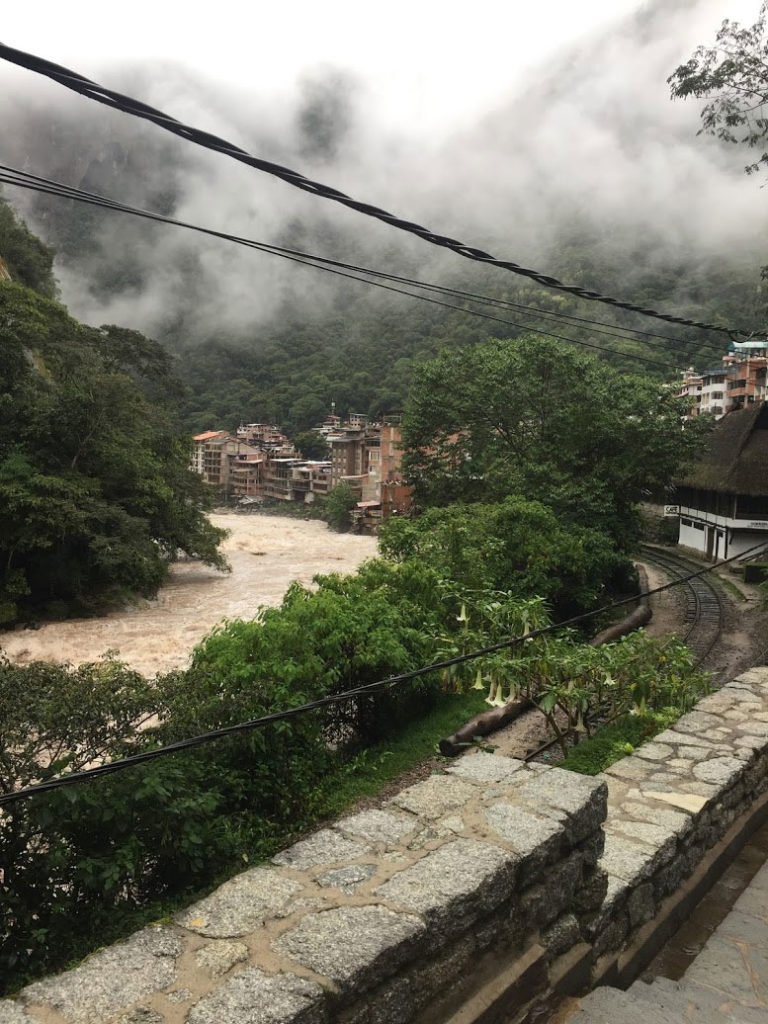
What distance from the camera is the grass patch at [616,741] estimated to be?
7613mm

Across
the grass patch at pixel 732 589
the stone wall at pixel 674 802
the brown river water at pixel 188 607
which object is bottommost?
the brown river water at pixel 188 607

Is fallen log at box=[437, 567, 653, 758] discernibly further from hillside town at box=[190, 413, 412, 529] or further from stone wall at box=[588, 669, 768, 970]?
hillside town at box=[190, 413, 412, 529]

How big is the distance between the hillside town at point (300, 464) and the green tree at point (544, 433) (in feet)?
75.4

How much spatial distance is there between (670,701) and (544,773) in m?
5.25

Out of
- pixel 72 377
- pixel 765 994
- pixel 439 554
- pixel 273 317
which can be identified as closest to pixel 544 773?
pixel 765 994

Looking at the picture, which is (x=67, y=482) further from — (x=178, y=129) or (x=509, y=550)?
(x=178, y=129)

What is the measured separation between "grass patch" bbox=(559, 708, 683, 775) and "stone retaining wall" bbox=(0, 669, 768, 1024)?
9.64 ft

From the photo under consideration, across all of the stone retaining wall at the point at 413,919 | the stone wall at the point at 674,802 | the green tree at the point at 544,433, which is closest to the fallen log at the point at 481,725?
the stone wall at the point at 674,802

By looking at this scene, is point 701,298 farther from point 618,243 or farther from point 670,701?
point 670,701

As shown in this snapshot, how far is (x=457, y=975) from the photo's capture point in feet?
9.59

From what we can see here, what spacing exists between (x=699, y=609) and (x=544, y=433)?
26.0ft

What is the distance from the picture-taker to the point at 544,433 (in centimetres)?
2569

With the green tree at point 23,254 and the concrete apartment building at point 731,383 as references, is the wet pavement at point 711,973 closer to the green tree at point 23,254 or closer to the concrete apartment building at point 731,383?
the green tree at point 23,254

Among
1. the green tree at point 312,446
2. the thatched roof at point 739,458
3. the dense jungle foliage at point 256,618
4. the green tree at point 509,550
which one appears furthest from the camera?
the green tree at point 312,446
